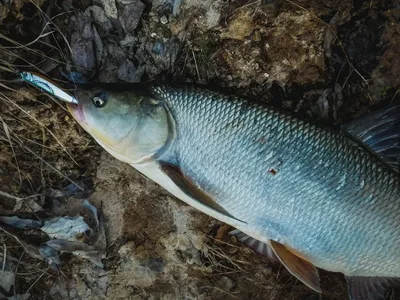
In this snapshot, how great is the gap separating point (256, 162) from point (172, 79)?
3.56 feet

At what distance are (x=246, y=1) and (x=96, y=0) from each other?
3.90ft

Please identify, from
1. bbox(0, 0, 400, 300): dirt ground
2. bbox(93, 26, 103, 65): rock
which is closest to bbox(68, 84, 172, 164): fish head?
bbox(0, 0, 400, 300): dirt ground

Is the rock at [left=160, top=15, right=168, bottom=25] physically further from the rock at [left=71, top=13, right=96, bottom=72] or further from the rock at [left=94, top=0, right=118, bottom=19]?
the rock at [left=71, top=13, right=96, bottom=72]

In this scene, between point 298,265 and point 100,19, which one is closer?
point 298,265

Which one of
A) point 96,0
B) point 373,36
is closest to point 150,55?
point 96,0

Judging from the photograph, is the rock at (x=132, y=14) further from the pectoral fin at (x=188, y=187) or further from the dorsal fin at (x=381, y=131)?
the dorsal fin at (x=381, y=131)

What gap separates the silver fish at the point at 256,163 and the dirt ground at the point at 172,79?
0.55 m

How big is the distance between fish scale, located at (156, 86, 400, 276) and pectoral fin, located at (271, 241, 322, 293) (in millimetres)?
160

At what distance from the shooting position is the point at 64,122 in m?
3.71

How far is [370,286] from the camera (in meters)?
3.69

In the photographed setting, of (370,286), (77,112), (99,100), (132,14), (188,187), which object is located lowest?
(370,286)

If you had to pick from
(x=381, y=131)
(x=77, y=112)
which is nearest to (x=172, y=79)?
(x=77, y=112)

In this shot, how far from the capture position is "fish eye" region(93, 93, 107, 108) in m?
3.33

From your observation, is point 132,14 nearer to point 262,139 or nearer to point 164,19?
point 164,19
